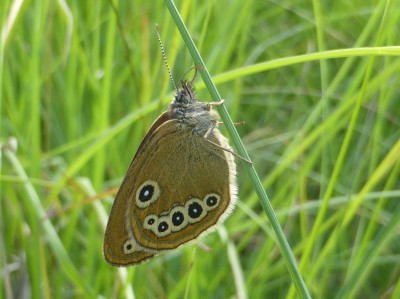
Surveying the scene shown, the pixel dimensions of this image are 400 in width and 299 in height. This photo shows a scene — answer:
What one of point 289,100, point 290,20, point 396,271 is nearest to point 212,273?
point 396,271

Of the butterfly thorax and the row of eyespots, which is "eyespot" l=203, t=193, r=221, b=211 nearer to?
the row of eyespots

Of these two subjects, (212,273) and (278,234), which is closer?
(278,234)

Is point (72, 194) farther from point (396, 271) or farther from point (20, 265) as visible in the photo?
point (396, 271)

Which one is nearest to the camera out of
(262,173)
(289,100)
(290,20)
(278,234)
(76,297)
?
(278,234)

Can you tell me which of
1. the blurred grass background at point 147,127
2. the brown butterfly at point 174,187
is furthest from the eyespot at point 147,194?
the blurred grass background at point 147,127

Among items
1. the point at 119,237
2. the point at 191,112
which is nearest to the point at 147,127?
the point at 191,112
